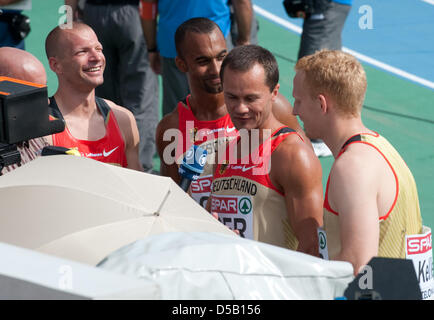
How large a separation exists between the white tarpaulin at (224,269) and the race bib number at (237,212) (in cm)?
140

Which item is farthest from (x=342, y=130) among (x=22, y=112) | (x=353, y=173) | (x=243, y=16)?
(x=243, y=16)

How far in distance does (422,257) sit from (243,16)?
13.5 feet

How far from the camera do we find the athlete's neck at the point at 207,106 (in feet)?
14.8

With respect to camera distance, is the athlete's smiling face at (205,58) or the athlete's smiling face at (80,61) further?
the athlete's smiling face at (205,58)

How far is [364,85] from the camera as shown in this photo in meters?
2.87

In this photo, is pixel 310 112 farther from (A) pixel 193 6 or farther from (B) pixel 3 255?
(A) pixel 193 6

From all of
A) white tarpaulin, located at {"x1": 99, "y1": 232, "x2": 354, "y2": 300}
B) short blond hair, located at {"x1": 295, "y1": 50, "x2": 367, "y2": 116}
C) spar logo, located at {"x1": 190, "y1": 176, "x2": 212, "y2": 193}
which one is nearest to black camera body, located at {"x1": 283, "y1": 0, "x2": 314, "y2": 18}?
spar logo, located at {"x1": 190, "y1": 176, "x2": 212, "y2": 193}

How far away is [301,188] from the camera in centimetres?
324

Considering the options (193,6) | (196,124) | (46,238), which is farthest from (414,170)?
(46,238)

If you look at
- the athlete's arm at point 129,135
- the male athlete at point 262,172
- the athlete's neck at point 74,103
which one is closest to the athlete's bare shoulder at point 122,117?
the athlete's arm at point 129,135

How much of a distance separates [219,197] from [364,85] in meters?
1.01

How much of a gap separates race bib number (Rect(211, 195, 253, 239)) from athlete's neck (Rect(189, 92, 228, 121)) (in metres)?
1.17

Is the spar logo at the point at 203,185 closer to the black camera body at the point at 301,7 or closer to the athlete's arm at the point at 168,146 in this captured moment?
the athlete's arm at the point at 168,146

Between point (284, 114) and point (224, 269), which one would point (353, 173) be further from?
point (284, 114)
